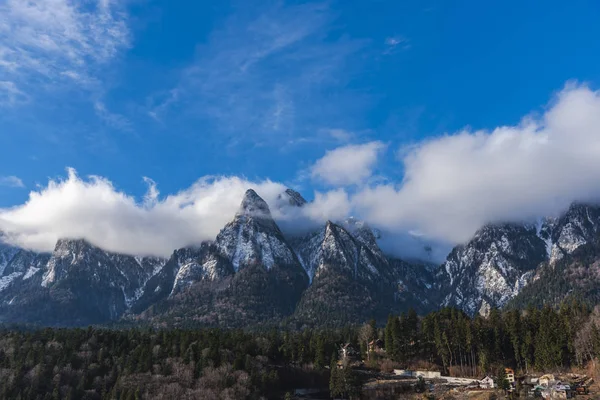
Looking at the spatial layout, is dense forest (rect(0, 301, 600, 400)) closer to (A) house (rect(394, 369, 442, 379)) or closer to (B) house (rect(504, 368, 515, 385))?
(A) house (rect(394, 369, 442, 379))

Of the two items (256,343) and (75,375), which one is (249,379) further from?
(75,375)

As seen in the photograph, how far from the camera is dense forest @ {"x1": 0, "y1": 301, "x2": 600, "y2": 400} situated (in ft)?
433

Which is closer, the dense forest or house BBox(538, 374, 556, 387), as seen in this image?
house BBox(538, 374, 556, 387)

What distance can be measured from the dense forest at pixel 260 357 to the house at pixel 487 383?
13681mm

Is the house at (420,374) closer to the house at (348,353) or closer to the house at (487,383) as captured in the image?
the house at (487,383)

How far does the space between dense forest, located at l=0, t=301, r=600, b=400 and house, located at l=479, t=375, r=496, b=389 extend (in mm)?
13681

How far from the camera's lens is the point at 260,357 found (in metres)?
152

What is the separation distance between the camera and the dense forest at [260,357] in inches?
5202

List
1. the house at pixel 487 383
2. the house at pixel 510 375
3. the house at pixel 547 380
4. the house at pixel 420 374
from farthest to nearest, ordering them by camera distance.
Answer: the house at pixel 420 374, the house at pixel 510 375, the house at pixel 487 383, the house at pixel 547 380

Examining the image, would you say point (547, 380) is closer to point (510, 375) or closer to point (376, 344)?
point (510, 375)

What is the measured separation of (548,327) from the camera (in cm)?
13850

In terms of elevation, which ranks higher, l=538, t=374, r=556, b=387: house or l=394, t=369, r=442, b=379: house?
l=394, t=369, r=442, b=379: house

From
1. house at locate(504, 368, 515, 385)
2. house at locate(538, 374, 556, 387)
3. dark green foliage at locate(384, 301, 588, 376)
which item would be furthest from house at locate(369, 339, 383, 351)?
house at locate(538, 374, 556, 387)

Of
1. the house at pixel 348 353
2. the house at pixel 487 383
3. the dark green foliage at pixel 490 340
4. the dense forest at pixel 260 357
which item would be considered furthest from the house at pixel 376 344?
the house at pixel 487 383
